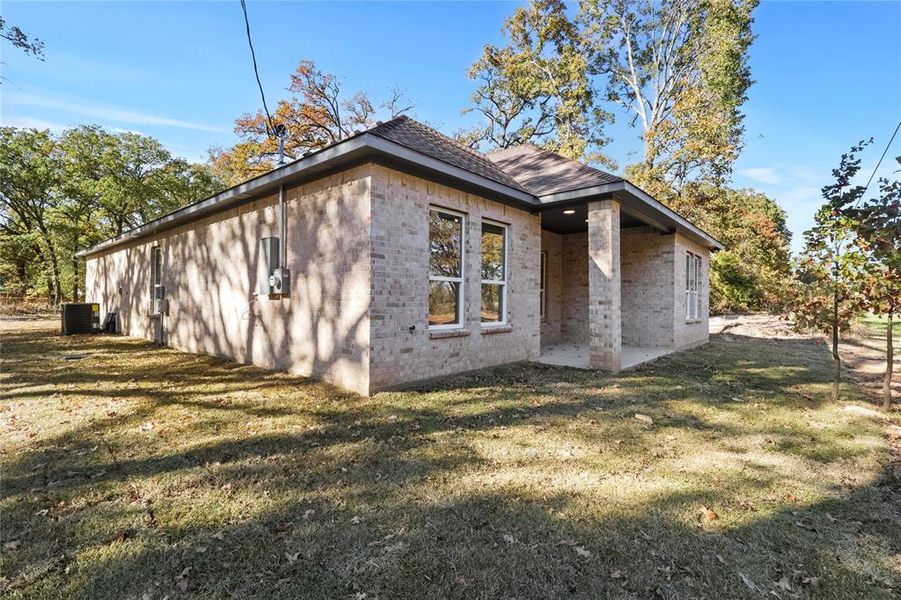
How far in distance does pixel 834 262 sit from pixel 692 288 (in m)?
7.13

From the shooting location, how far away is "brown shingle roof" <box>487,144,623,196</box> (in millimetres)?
7660

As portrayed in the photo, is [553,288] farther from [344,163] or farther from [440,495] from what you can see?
[440,495]

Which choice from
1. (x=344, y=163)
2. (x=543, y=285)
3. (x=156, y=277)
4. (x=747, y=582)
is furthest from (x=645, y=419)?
(x=156, y=277)

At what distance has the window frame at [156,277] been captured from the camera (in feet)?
36.4

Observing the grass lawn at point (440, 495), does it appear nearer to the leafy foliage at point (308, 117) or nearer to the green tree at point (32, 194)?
the leafy foliage at point (308, 117)

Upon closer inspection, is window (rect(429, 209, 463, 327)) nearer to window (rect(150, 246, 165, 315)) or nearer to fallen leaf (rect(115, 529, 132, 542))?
fallen leaf (rect(115, 529, 132, 542))

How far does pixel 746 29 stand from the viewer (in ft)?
58.9

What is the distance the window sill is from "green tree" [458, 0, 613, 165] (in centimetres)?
1619

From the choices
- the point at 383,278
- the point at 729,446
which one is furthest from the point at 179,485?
the point at 729,446

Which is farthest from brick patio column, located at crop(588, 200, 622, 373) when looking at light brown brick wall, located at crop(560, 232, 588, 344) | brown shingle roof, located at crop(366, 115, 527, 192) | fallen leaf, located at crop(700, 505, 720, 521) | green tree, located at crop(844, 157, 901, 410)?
fallen leaf, located at crop(700, 505, 720, 521)

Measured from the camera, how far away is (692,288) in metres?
12.3

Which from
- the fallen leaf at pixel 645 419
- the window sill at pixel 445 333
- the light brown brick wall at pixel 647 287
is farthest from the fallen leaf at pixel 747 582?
the light brown brick wall at pixel 647 287

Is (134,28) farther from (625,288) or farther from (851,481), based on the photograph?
(625,288)

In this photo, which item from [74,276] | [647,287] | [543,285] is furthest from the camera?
[74,276]
